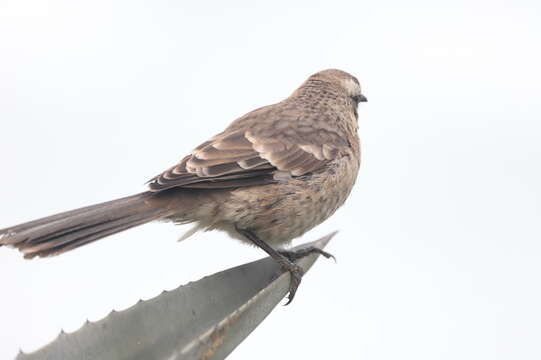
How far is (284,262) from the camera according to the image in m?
4.17

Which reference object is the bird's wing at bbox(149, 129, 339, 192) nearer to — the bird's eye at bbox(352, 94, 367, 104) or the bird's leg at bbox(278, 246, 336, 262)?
the bird's leg at bbox(278, 246, 336, 262)

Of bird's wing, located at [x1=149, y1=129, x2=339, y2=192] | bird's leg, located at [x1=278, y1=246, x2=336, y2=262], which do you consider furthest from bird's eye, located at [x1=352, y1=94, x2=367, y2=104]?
bird's leg, located at [x1=278, y1=246, x2=336, y2=262]

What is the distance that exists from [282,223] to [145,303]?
5.91 feet

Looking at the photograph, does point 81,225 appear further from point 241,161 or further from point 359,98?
point 359,98

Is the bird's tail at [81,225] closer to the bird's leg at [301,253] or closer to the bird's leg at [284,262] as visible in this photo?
the bird's leg at [284,262]

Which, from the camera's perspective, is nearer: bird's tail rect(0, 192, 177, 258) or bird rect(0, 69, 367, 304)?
bird's tail rect(0, 192, 177, 258)

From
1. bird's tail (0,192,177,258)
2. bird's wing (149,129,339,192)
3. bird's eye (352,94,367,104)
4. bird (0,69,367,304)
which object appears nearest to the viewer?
bird's tail (0,192,177,258)

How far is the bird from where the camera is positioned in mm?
3807

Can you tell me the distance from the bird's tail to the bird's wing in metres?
0.14

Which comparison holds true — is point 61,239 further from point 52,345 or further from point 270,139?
point 270,139

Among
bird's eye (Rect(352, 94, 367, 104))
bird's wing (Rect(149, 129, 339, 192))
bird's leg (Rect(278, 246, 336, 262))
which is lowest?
bird's leg (Rect(278, 246, 336, 262))

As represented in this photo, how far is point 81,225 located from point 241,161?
1177 millimetres

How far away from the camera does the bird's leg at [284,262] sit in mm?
4102

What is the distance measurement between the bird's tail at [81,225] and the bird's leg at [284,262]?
2.19 feet
